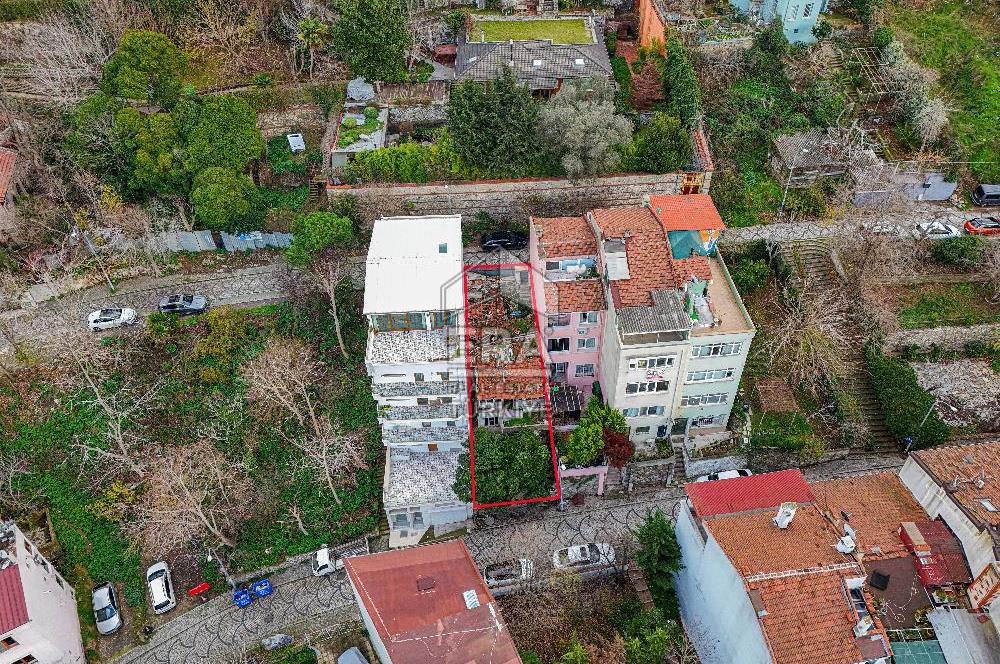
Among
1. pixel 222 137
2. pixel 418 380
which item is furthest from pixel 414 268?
pixel 222 137

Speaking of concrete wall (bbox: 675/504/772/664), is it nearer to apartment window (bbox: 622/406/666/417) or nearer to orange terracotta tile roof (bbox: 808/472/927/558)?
orange terracotta tile roof (bbox: 808/472/927/558)

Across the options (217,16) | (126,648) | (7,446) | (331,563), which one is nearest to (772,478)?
(331,563)

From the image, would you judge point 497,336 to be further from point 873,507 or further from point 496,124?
point 873,507

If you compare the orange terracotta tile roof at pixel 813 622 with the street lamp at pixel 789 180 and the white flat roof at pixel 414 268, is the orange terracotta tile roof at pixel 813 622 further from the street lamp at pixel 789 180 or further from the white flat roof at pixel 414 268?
the street lamp at pixel 789 180

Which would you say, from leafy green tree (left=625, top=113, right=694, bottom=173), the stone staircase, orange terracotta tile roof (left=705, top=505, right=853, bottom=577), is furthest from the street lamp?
orange terracotta tile roof (left=705, top=505, right=853, bottom=577)

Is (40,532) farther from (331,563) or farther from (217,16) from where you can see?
(217,16)

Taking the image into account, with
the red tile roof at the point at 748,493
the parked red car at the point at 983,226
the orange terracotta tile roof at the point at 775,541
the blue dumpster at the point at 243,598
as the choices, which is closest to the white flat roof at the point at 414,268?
the red tile roof at the point at 748,493

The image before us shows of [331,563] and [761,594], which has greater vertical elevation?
[761,594]
